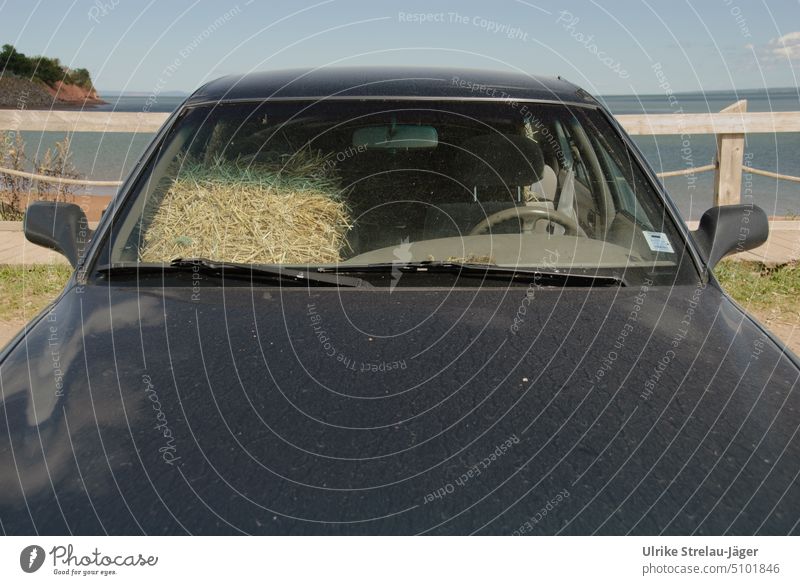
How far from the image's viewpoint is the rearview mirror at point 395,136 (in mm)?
2852

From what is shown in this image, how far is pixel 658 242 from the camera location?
258 cm

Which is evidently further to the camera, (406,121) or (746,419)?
(406,121)

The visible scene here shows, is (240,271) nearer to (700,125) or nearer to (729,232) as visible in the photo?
(729,232)

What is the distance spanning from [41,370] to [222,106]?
1.21 metres

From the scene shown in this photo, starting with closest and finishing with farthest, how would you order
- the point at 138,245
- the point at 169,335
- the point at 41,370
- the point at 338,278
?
1. the point at 41,370
2. the point at 169,335
3. the point at 338,278
4. the point at 138,245

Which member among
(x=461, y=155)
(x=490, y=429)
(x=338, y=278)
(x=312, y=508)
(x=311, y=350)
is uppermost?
(x=461, y=155)

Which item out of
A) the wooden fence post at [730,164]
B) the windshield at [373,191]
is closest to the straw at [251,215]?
the windshield at [373,191]

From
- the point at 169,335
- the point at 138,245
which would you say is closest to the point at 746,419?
the point at 169,335

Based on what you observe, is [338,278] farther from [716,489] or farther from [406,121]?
[716,489]

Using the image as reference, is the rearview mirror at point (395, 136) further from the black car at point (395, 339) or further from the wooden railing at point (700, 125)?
the wooden railing at point (700, 125)

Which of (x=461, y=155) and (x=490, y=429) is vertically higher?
(x=461, y=155)

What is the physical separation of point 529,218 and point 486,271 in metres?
0.52

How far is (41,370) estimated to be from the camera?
1961 mm

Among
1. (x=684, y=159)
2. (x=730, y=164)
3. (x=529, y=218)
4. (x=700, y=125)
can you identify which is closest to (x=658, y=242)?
(x=529, y=218)
